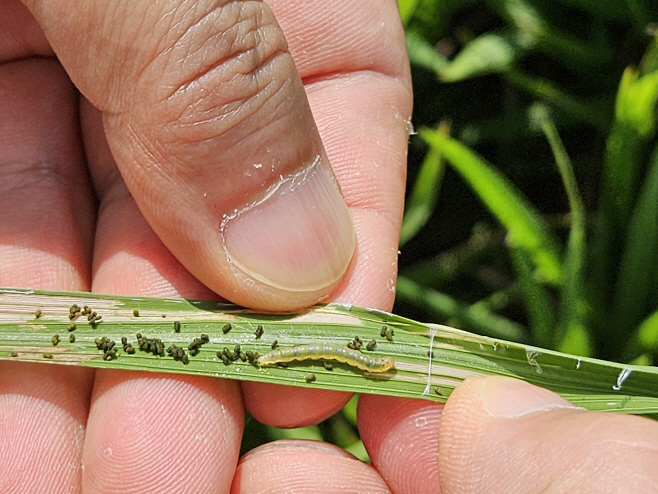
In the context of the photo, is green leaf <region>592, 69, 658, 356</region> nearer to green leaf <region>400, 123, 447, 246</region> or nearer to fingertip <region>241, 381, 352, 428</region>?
green leaf <region>400, 123, 447, 246</region>

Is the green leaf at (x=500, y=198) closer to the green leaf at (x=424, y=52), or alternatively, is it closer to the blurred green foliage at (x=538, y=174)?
the blurred green foliage at (x=538, y=174)

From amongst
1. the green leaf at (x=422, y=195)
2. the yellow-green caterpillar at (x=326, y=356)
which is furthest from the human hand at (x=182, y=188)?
the green leaf at (x=422, y=195)

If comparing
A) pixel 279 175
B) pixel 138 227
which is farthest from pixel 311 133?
pixel 138 227

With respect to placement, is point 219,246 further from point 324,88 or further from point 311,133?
point 324,88

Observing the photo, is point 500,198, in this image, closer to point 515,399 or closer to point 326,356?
point 515,399

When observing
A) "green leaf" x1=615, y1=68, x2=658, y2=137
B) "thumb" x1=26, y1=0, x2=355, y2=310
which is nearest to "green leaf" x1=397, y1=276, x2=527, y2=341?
"thumb" x1=26, y1=0, x2=355, y2=310

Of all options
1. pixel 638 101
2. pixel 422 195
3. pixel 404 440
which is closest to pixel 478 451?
pixel 404 440
